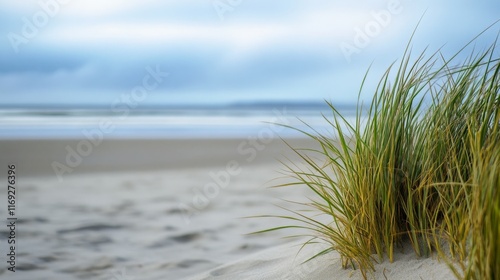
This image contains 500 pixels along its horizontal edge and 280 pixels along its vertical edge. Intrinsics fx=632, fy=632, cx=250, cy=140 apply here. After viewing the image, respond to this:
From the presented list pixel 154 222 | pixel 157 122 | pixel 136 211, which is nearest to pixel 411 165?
pixel 154 222

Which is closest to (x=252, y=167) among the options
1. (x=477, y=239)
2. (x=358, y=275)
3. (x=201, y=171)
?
(x=201, y=171)

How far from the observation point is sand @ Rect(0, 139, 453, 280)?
3.58 m

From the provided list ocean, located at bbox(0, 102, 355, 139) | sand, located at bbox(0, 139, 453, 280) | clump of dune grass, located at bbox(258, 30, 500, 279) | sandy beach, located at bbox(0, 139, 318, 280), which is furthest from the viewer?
ocean, located at bbox(0, 102, 355, 139)

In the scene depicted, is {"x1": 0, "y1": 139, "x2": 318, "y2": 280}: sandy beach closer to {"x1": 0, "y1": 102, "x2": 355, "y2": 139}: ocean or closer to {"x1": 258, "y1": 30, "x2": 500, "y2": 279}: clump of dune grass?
{"x1": 258, "y1": 30, "x2": 500, "y2": 279}: clump of dune grass

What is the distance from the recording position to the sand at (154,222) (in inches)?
141

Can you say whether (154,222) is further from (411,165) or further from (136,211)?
(411,165)

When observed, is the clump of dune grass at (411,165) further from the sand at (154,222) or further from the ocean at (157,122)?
the ocean at (157,122)

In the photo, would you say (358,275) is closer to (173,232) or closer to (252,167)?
(173,232)

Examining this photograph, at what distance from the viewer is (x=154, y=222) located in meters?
5.04

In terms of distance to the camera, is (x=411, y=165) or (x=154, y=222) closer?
(x=411, y=165)

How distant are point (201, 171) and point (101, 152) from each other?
1869 mm

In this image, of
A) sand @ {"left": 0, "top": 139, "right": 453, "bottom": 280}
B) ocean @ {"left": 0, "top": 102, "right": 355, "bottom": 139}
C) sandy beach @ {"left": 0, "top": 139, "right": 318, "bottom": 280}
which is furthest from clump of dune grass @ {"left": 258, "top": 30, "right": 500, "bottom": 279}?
ocean @ {"left": 0, "top": 102, "right": 355, "bottom": 139}

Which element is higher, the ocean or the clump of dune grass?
the ocean

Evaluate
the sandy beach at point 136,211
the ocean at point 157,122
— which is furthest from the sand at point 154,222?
the ocean at point 157,122
